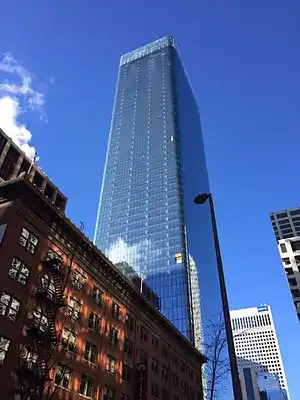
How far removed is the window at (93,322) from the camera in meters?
41.0

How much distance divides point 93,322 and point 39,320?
931 centimetres

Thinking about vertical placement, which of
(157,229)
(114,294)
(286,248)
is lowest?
(114,294)

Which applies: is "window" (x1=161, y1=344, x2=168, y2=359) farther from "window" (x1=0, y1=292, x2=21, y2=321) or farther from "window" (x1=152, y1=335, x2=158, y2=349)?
"window" (x1=0, y1=292, x2=21, y2=321)

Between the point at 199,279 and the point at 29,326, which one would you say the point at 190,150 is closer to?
the point at 199,279

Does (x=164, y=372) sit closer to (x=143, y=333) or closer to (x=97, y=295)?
(x=143, y=333)

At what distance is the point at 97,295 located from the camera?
144 ft

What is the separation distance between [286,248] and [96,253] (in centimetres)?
6691

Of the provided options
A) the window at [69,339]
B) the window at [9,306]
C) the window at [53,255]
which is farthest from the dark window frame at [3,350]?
the window at [53,255]

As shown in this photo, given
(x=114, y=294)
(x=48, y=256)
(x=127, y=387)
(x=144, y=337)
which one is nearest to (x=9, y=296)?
(x=48, y=256)

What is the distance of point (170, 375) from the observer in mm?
58250

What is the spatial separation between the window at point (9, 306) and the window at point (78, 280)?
8.82 metres

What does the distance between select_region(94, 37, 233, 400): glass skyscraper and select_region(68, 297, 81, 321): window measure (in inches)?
3326

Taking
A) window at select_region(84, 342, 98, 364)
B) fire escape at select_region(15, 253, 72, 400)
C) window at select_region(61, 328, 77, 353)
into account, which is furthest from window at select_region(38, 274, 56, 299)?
window at select_region(84, 342, 98, 364)

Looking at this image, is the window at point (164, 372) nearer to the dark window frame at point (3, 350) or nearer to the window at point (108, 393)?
the window at point (108, 393)
